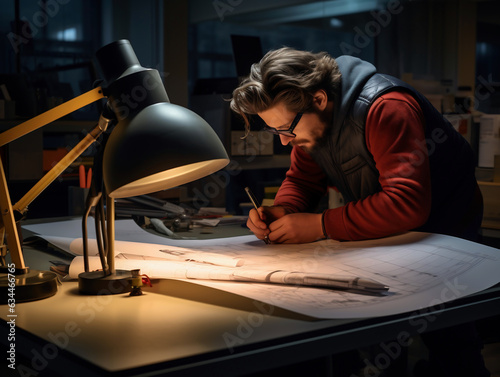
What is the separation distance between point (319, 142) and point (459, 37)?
16.5 feet

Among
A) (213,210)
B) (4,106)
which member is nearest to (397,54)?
(4,106)

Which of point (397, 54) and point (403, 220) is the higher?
point (397, 54)

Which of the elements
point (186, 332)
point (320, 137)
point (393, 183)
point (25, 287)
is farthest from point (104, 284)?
point (320, 137)

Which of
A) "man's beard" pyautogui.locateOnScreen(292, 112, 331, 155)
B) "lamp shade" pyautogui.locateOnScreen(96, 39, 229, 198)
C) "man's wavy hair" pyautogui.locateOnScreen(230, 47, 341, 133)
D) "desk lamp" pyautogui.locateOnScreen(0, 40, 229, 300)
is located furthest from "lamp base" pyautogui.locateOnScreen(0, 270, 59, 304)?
"man's beard" pyautogui.locateOnScreen(292, 112, 331, 155)

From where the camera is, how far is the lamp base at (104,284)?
0.84m

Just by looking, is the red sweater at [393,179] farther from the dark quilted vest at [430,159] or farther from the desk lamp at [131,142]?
the desk lamp at [131,142]

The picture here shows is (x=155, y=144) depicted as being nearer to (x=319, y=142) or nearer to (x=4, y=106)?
(x=319, y=142)

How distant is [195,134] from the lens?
29.1 inches

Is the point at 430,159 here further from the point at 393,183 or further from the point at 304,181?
the point at 304,181

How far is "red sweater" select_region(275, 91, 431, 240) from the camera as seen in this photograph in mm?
1132

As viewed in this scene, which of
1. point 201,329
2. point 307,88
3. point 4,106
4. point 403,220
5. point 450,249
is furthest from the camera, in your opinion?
point 4,106

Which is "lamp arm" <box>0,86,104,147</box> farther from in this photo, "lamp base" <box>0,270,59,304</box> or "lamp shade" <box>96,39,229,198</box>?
"lamp base" <box>0,270,59,304</box>

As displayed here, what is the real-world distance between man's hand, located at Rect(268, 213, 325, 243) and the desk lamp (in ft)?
1.13

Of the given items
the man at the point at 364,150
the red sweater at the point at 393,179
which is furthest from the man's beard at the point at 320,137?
the red sweater at the point at 393,179
